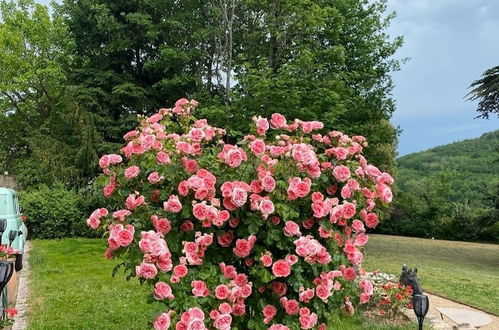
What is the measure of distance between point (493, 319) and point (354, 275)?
14.1ft

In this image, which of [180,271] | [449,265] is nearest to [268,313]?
[180,271]

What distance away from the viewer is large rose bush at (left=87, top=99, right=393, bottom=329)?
305 centimetres

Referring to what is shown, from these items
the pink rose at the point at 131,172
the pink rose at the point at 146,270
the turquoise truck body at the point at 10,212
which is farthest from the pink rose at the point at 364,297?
the turquoise truck body at the point at 10,212

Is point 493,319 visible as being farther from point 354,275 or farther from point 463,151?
point 463,151

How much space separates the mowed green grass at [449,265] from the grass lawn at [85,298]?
3.35 metres

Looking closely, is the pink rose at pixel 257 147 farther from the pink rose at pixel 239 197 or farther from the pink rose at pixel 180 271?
the pink rose at pixel 180 271

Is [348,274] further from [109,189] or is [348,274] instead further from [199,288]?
[109,189]

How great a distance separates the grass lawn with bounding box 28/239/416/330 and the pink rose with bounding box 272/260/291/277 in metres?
0.82

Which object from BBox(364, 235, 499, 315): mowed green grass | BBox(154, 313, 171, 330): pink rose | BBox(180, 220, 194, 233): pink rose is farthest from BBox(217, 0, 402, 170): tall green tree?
BBox(154, 313, 171, 330): pink rose

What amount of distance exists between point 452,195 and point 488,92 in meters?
18.8

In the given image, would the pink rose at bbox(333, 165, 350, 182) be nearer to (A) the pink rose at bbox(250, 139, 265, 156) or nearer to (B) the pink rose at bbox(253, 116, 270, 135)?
(A) the pink rose at bbox(250, 139, 265, 156)

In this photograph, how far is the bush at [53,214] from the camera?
15.8 metres

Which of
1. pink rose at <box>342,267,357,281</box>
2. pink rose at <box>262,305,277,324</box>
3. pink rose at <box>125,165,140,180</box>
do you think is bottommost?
pink rose at <box>262,305,277,324</box>

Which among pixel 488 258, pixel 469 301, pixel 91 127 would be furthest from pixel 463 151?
pixel 469 301
